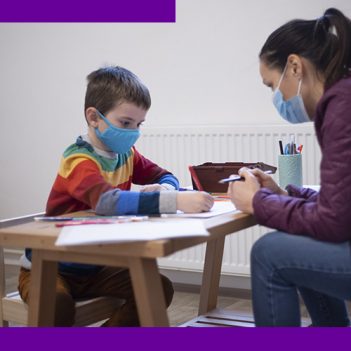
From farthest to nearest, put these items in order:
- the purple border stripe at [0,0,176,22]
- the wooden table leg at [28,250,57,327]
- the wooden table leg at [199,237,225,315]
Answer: the purple border stripe at [0,0,176,22] < the wooden table leg at [199,237,225,315] < the wooden table leg at [28,250,57,327]

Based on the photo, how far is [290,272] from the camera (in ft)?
4.16

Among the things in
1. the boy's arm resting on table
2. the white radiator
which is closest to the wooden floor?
the white radiator

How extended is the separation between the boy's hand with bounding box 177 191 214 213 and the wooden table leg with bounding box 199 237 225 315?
55cm

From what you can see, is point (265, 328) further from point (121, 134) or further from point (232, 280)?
point (232, 280)

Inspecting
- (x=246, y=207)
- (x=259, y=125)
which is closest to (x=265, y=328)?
(x=246, y=207)

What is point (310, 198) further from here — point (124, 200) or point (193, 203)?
point (124, 200)

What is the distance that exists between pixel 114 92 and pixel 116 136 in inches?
4.7

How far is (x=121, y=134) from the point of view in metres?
1.67

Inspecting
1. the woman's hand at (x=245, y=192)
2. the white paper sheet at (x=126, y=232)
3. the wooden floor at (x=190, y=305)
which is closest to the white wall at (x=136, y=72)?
the wooden floor at (x=190, y=305)

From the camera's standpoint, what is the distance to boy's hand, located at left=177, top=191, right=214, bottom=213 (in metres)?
1.41

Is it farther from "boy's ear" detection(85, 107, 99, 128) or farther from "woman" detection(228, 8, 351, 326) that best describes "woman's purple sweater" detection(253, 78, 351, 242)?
"boy's ear" detection(85, 107, 99, 128)

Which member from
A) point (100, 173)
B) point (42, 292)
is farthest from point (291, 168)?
point (42, 292)

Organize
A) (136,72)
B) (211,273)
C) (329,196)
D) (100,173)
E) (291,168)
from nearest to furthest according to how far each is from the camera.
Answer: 1. (329,196)
2. (100,173)
3. (291,168)
4. (211,273)
5. (136,72)

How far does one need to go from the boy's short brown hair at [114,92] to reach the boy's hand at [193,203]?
381 mm
